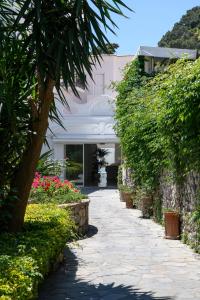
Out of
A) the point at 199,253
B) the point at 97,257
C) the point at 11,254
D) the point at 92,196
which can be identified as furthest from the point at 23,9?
the point at 92,196

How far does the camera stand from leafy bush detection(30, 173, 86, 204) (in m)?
Answer: 12.1

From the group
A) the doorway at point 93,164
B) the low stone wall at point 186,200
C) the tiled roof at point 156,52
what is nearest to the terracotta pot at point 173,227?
the low stone wall at point 186,200

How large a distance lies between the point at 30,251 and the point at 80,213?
19.9ft

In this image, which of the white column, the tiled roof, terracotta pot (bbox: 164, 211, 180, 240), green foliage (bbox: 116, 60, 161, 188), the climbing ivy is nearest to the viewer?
the climbing ivy

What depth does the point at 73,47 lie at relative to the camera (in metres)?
6.77

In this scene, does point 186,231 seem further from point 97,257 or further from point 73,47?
point 73,47

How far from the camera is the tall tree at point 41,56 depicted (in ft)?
22.3

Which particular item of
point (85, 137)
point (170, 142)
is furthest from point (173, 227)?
point (85, 137)

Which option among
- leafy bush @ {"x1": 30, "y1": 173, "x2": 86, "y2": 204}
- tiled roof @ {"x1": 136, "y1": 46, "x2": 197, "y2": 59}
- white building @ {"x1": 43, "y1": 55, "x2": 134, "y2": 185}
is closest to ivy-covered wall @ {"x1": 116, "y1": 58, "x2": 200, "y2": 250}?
leafy bush @ {"x1": 30, "y1": 173, "x2": 86, "y2": 204}

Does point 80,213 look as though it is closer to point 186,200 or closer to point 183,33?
point 186,200

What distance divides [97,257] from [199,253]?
204cm

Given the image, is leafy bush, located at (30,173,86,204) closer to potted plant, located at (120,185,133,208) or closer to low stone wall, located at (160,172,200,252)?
low stone wall, located at (160,172,200,252)

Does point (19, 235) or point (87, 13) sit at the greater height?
point (87, 13)

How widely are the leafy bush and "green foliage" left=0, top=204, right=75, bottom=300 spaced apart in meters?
2.28
